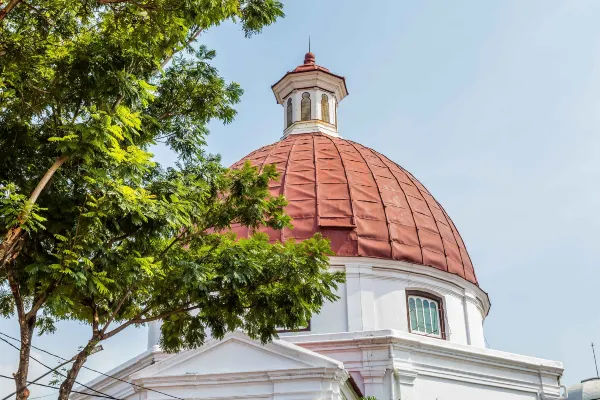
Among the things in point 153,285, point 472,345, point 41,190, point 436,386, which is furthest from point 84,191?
point 472,345

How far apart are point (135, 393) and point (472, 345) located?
849cm

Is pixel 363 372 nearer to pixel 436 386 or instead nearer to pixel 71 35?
pixel 436 386

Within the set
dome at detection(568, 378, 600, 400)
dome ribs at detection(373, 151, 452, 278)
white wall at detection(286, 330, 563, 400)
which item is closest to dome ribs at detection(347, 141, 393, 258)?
dome ribs at detection(373, 151, 452, 278)

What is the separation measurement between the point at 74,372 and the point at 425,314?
39.1 feet

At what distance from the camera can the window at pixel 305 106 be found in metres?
27.0

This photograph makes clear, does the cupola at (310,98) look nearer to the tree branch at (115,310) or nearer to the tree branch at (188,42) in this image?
the tree branch at (188,42)

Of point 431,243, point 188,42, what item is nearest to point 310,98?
point 431,243

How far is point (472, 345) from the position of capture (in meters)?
19.8

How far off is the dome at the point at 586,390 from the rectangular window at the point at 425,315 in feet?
10.9

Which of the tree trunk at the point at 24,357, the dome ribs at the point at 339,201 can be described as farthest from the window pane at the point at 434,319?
the tree trunk at the point at 24,357

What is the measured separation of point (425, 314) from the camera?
1966 centimetres

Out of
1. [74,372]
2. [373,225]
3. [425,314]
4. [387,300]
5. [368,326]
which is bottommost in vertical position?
[74,372]

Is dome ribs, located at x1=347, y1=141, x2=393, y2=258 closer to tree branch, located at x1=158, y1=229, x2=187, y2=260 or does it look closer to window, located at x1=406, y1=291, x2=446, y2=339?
window, located at x1=406, y1=291, x2=446, y2=339

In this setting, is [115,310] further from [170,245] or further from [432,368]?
[432,368]
